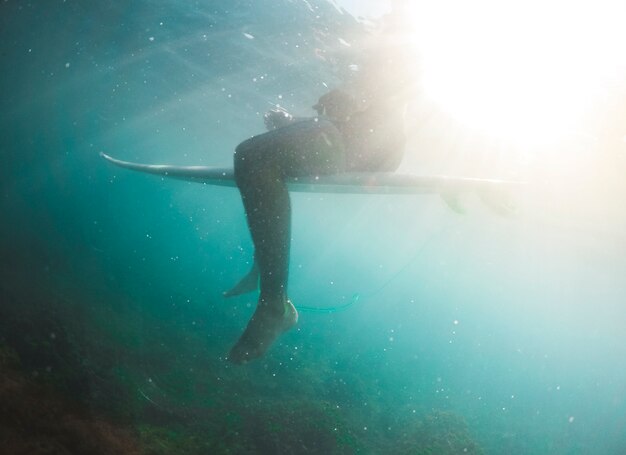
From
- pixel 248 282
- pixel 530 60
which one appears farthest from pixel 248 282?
pixel 530 60

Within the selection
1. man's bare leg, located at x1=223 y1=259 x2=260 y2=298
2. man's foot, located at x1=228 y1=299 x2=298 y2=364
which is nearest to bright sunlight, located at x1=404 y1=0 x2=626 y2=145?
man's bare leg, located at x1=223 y1=259 x2=260 y2=298

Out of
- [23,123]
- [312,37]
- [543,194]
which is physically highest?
[312,37]

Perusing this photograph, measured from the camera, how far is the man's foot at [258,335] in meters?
1.92

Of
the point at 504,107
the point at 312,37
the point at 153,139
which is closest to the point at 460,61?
the point at 504,107

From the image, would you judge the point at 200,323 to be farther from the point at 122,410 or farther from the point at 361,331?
the point at 361,331

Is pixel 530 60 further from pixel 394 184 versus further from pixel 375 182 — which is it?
pixel 375 182

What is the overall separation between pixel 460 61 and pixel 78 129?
57169mm

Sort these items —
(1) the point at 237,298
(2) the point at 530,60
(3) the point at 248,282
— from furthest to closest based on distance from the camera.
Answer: (1) the point at 237,298 < (2) the point at 530,60 < (3) the point at 248,282

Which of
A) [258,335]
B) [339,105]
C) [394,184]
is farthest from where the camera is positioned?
[394,184]

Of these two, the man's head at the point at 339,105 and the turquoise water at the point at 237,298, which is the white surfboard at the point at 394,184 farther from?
the turquoise water at the point at 237,298

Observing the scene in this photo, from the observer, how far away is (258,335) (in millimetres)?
1940

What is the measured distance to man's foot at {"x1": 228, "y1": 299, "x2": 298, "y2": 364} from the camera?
6.31 feet

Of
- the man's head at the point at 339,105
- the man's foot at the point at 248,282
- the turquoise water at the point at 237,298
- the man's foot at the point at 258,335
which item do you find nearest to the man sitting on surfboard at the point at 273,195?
→ the man's foot at the point at 258,335

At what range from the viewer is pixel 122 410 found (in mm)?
5965
